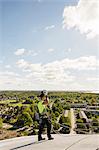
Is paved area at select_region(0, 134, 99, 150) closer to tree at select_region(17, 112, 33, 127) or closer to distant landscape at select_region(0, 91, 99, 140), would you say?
distant landscape at select_region(0, 91, 99, 140)

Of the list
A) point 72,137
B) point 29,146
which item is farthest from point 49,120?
point 72,137

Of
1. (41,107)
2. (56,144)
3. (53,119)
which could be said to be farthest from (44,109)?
(53,119)

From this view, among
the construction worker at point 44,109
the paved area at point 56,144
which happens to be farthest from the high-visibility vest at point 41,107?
the paved area at point 56,144

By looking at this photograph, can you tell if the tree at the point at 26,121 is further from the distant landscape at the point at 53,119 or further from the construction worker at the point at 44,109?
the construction worker at the point at 44,109

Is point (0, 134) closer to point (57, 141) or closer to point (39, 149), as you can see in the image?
point (57, 141)

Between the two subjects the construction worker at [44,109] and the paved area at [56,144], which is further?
the construction worker at [44,109]

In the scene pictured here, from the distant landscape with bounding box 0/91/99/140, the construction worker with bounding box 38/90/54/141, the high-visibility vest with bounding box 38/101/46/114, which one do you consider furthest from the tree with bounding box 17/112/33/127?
the high-visibility vest with bounding box 38/101/46/114

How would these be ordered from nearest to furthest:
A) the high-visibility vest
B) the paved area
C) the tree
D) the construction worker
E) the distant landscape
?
1. the paved area
2. the construction worker
3. the high-visibility vest
4. the distant landscape
5. the tree

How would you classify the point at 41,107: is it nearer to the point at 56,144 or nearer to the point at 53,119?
the point at 56,144

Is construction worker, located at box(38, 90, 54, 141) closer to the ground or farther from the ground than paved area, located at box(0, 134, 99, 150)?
farther from the ground
